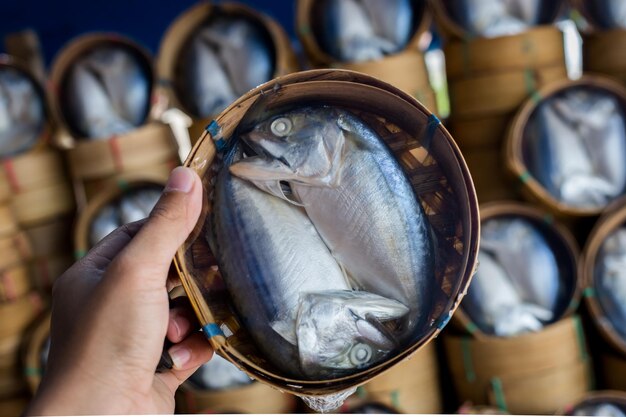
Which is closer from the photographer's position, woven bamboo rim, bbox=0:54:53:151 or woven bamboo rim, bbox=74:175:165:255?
woven bamboo rim, bbox=74:175:165:255

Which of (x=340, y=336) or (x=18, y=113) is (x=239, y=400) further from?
(x=18, y=113)

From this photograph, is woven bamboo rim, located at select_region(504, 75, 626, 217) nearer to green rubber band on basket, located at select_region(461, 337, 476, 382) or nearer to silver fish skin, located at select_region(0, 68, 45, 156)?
green rubber band on basket, located at select_region(461, 337, 476, 382)

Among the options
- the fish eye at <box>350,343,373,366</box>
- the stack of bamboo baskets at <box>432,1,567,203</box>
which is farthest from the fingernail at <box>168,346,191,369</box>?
the stack of bamboo baskets at <box>432,1,567,203</box>

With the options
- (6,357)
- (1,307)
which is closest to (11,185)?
(1,307)

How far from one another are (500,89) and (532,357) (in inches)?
36.9

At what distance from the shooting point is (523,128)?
2.35 meters

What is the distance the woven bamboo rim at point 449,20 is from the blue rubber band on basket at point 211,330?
1.79 m

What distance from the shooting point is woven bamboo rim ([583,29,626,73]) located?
2375mm

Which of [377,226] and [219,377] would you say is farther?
[219,377]

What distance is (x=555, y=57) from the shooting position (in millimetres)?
2396

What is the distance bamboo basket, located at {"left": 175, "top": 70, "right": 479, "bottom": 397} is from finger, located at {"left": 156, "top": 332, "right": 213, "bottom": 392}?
0.05m

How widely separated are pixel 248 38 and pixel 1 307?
1.34m

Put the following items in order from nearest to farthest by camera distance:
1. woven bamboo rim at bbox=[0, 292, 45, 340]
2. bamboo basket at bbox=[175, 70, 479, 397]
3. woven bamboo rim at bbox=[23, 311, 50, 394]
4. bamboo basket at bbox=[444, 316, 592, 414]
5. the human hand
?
1. the human hand
2. bamboo basket at bbox=[175, 70, 479, 397]
3. bamboo basket at bbox=[444, 316, 592, 414]
4. woven bamboo rim at bbox=[23, 311, 50, 394]
5. woven bamboo rim at bbox=[0, 292, 45, 340]

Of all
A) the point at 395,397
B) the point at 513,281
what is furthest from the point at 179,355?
the point at 513,281
